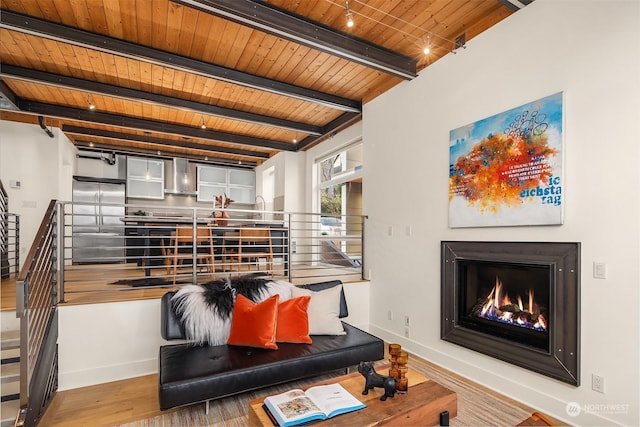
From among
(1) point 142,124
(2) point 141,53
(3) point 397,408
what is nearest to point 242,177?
(1) point 142,124

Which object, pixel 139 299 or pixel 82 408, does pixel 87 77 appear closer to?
pixel 139 299

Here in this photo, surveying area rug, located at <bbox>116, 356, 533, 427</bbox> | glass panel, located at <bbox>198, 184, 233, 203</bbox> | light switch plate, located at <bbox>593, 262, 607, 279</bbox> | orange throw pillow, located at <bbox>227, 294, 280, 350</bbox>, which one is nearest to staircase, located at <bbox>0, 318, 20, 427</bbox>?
area rug, located at <bbox>116, 356, 533, 427</bbox>

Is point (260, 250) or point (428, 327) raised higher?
point (260, 250)

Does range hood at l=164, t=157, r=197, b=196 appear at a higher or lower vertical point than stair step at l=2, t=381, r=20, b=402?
higher

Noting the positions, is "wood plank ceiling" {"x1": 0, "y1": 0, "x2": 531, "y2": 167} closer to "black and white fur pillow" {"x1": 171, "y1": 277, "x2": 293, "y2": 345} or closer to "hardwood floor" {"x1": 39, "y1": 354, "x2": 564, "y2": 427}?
"black and white fur pillow" {"x1": 171, "y1": 277, "x2": 293, "y2": 345}

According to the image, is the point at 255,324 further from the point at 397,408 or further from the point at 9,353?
the point at 9,353

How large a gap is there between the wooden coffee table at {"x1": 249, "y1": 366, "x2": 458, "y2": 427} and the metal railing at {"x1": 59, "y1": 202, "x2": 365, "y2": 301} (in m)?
1.78

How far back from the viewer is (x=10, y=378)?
236 centimetres

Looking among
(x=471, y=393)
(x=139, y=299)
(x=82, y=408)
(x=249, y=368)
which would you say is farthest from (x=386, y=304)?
(x=82, y=408)

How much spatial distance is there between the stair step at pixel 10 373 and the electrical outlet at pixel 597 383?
3925mm

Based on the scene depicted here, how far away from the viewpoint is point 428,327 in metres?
3.39

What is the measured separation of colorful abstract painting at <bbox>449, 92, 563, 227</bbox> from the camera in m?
2.39

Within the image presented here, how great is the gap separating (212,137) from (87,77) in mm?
2283

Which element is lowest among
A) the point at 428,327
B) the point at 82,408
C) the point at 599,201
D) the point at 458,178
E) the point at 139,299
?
the point at 82,408
